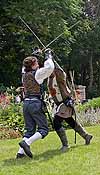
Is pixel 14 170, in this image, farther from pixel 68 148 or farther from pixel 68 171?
pixel 68 148

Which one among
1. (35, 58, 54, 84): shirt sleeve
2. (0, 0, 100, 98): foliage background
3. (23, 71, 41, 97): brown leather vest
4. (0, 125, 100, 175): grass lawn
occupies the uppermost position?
(35, 58, 54, 84): shirt sleeve

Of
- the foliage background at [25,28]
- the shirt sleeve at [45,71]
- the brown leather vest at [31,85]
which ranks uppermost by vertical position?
the shirt sleeve at [45,71]

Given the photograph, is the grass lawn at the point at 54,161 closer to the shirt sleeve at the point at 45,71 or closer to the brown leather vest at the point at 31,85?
the brown leather vest at the point at 31,85

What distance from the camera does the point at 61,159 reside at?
7.71 meters


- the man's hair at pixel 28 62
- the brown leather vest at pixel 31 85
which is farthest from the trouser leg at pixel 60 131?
the man's hair at pixel 28 62

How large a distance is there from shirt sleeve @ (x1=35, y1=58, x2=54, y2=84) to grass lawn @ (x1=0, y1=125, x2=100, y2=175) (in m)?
A: 1.34

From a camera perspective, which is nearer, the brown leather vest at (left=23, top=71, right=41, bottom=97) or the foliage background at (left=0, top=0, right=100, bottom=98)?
the brown leather vest at (left=23, top=71, right=41, bottom=97)

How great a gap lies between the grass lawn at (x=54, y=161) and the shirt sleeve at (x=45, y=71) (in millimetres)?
1344

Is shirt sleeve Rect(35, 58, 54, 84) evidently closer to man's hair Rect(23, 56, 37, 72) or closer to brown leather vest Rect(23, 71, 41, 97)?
brown leather vest Rect(23, 71, 41, 97)

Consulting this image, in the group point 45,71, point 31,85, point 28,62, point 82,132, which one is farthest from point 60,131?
point 28,62

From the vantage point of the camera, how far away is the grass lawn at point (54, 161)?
6898 mm

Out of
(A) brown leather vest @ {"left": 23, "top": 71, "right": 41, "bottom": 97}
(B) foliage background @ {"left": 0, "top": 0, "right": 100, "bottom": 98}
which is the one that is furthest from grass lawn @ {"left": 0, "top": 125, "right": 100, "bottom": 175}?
(B) foliage background @ {"left": 0, "top": 0, "right": 100, "bottom": 98}

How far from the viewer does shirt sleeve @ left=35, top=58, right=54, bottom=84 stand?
25.7 feet

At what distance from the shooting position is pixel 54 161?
24.8ft
